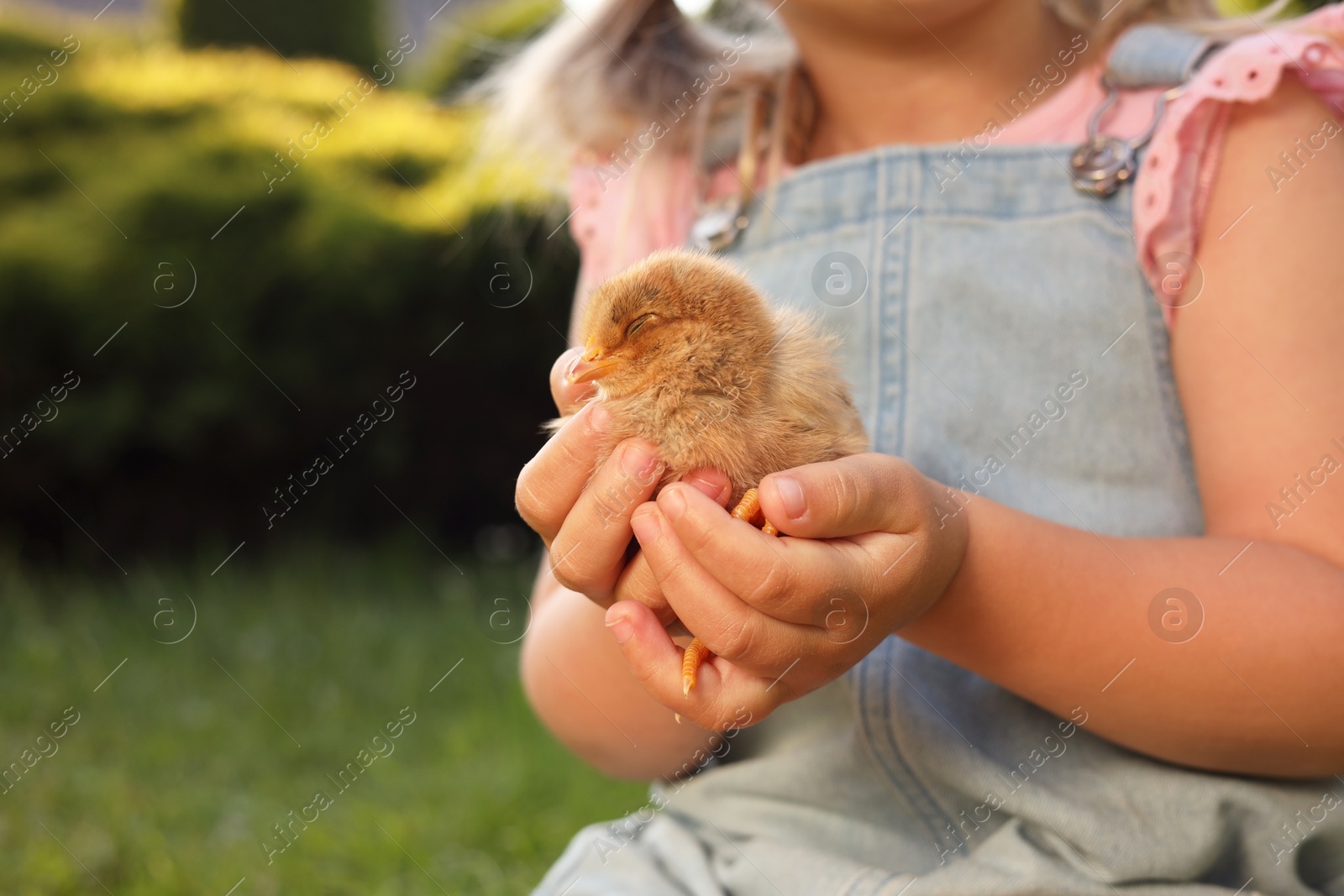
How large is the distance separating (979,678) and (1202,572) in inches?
16.3

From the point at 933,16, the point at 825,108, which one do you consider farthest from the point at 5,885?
the point at 933,16

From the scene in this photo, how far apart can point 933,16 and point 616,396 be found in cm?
113

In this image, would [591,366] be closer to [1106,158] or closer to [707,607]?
[707,607]

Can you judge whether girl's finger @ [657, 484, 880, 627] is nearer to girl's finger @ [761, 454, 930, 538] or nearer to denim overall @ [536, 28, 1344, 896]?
girl's finger @ [761, 454, 930, 538]

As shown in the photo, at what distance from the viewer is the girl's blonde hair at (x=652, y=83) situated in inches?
95.5

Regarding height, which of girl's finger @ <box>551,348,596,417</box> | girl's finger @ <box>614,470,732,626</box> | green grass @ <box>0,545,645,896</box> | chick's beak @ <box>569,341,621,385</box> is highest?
chick's beak @ <box>569,341,621,385</box>

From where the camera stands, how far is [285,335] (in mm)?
5297

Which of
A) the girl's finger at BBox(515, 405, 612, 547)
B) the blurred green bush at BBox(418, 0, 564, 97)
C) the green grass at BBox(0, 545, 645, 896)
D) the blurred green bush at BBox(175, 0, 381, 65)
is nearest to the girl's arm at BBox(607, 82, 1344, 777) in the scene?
the girl's finger at BBox(515, 405, 612, 547)

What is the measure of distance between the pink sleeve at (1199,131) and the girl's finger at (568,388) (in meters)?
1.04

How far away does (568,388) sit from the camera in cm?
145

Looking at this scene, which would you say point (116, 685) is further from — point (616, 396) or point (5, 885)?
point (616, 396)

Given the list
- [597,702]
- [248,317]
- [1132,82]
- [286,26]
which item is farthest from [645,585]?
[286,26]

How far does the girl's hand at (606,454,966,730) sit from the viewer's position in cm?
127

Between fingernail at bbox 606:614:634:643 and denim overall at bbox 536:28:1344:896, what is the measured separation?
59 cm
